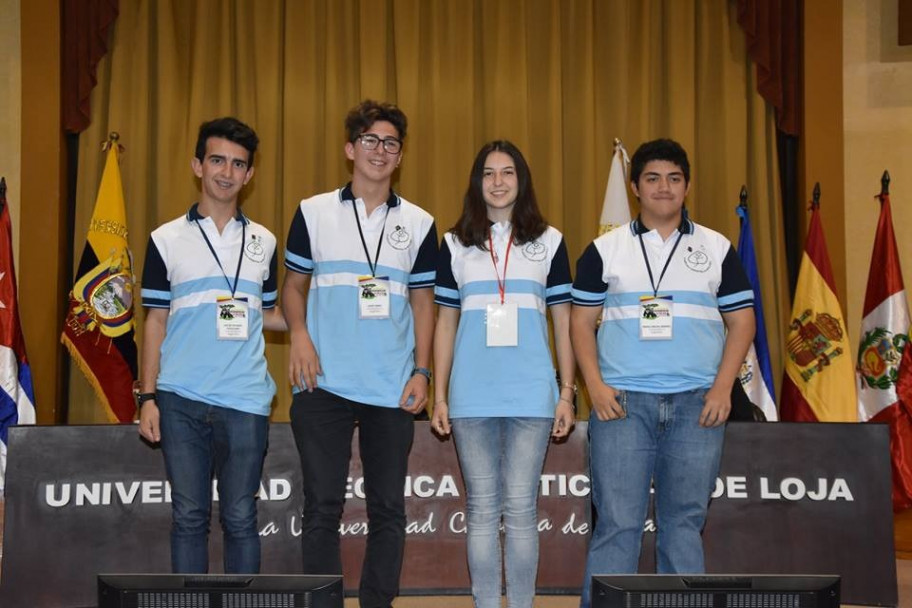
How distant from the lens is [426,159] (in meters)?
5.38

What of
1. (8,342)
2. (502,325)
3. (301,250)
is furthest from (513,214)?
(8,342)

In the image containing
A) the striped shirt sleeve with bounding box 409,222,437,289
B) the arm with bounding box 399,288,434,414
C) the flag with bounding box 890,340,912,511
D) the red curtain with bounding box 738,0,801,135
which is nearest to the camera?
the arm with bounding box 399,288,434,414

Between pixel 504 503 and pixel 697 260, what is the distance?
961mm

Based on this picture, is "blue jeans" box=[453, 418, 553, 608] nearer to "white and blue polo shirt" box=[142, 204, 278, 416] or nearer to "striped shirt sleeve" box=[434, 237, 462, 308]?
"striped shirt sleeve" box=[434, 237, 462, 308]

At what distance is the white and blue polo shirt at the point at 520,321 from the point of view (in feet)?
8.99

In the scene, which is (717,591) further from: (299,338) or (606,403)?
(299,338)

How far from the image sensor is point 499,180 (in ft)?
9.35

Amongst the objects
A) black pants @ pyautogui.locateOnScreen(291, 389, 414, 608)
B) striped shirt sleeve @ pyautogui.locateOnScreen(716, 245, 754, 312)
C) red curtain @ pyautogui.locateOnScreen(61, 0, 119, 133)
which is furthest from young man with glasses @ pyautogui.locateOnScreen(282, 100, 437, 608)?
red curtain @ pyautogui.locateOnScreen(61, 0, 119, 133)

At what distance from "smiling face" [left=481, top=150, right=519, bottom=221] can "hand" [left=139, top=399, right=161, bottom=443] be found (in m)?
1.22

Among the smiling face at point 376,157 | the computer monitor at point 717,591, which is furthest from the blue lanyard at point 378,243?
the computer monitor at point 717,591

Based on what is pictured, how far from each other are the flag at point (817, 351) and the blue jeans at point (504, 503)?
242cm

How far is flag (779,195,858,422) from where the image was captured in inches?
181

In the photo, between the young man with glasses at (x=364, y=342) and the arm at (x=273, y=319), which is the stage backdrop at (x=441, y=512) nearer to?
the arm at (x=273, y=319)

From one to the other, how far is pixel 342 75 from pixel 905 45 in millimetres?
3143
